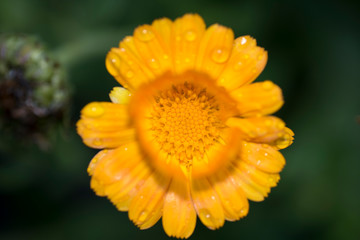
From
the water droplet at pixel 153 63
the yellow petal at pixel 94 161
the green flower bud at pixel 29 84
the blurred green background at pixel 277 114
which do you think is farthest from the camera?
the blurred green background at pixel 277 114

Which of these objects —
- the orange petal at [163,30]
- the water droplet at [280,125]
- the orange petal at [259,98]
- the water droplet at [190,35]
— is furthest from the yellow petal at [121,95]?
the water droplet at [280,125]

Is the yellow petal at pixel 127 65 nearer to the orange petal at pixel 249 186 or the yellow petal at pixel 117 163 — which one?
the yellow petal at pixel 117 163

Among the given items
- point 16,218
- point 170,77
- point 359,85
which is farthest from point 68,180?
point 359,85

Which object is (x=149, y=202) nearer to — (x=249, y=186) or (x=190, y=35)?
(x=249, y=186)

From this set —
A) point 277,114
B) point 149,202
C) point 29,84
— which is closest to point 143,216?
point 149,202

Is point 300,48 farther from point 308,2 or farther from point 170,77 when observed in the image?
point 170,77

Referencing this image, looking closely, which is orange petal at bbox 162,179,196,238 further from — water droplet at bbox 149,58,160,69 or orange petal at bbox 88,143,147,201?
water droplet at bbox 149,58,160,69
